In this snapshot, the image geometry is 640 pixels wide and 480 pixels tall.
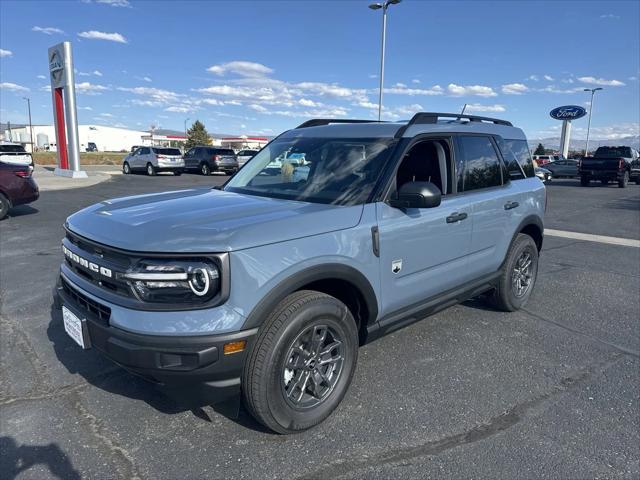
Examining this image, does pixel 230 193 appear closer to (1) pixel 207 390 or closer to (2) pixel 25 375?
(1) pixel 207 390

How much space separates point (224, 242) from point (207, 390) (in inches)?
30.4

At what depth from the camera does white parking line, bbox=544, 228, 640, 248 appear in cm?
893

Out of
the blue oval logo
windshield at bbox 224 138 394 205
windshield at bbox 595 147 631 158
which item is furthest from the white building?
windshield at bbox 224 138 394 205

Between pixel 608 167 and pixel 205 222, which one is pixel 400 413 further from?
pixel 608 167

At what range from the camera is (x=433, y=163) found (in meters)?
3.88

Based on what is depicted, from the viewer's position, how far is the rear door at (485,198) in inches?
158

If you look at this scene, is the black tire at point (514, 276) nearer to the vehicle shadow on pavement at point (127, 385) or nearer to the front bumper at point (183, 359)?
the vehicle shadow on pavement at point (127, 385)

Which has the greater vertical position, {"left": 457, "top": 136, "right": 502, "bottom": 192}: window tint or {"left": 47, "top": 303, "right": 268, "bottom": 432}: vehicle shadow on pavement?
{"left": 457, "top": 136, "right": 502, "bottom": 192}: window tint

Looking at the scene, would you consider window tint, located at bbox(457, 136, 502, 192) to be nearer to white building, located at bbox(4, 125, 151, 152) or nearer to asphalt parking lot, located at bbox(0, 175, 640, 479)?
asphalt parking lot, located at bbox(0, 175, 640, 479)

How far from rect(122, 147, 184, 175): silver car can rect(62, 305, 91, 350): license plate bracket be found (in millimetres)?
26317

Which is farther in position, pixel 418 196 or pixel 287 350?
pixel 418 196

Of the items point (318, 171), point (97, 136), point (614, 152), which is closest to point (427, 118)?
point (318, 171)

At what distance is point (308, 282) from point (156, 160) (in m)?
27.2

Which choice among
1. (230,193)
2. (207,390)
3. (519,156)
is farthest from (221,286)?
(519,156)
